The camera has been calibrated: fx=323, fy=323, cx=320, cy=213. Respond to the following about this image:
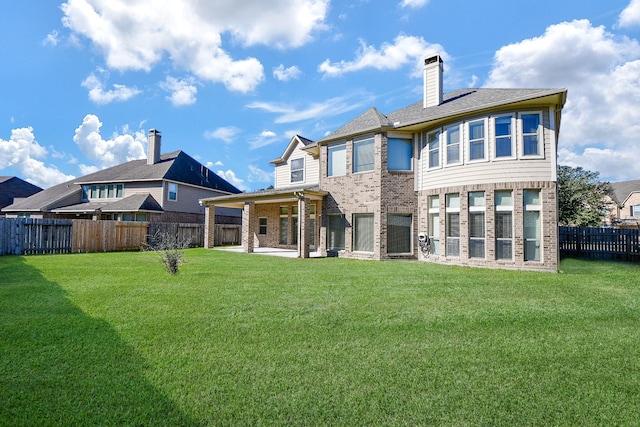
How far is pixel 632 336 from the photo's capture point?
4656 mm

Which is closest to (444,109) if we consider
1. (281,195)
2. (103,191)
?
(281,195)

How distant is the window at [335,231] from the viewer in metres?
15.3

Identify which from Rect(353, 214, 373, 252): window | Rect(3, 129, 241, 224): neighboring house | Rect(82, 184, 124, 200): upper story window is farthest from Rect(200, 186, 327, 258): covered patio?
Rect(82, 184, 124, 200): upper story window

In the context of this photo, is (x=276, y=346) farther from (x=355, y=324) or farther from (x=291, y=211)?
(x=291, y=211)

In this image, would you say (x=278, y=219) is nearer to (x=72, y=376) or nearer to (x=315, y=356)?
(x=315, y=356)

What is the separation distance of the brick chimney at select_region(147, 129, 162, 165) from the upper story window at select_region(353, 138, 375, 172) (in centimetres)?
2287

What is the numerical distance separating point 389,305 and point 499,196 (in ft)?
25.6

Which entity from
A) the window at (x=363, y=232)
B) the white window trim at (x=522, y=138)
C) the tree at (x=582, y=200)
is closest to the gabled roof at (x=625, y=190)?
the tree at (x=582, y=200)

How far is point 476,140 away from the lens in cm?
1193

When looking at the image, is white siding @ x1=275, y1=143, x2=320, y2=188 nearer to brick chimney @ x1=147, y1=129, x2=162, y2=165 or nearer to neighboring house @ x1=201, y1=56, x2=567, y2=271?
neighboring house @ x1=201, y1=56, x2=567, y2=271

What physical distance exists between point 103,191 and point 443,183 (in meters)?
30.1

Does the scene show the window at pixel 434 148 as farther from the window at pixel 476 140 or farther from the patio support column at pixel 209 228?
the patio support column at pixel 209 228

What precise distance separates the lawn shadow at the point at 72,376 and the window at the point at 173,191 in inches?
953

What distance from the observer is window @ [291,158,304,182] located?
19266mm
